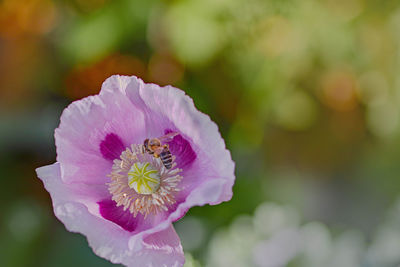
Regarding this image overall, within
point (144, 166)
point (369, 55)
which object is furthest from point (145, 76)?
point (144, 166)

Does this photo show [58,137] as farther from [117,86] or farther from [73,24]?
[73,24]

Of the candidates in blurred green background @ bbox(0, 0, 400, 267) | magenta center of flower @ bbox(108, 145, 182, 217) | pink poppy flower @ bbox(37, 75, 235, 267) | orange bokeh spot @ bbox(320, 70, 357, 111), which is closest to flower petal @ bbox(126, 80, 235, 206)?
pink poppy flower @ bbox(37, 75, 235, 267)

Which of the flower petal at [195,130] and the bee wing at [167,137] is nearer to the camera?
the flower petal at [195,130]

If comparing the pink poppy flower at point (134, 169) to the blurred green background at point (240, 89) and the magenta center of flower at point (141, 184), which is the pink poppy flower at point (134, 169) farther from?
the blurred green background at point (240, 89)

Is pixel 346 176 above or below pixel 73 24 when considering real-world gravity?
below

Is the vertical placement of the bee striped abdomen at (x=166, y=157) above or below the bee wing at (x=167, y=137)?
below

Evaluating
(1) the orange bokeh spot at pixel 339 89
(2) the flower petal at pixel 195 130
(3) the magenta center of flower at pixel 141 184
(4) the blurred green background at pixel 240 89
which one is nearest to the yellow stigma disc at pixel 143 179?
(3) the magenta center of flower at pixel 141 184

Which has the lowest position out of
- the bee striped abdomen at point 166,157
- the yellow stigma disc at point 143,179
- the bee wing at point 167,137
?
the yellow stigma disc at point 143,179
